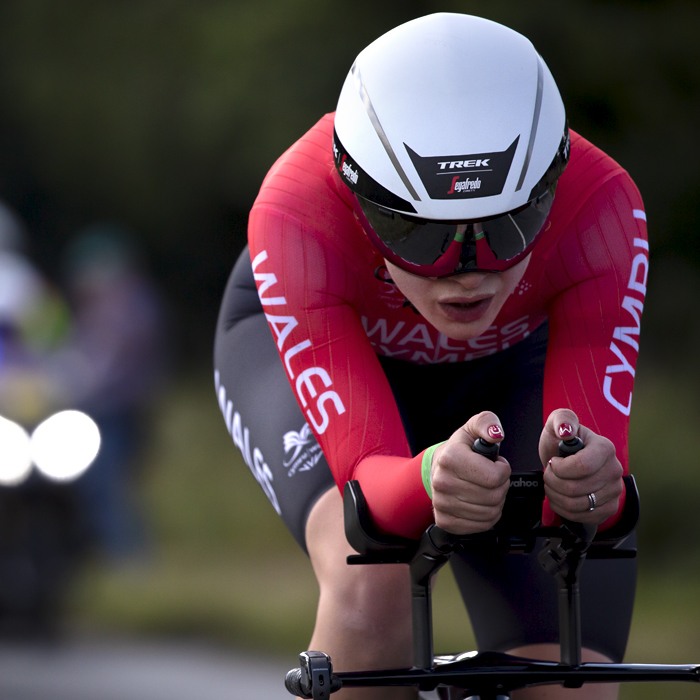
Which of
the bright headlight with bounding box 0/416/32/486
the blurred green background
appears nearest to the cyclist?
the blurred green background

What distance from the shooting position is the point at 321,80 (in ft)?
35.9

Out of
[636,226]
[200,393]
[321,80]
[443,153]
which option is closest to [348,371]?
[443,153]

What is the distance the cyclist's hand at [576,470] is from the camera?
1.83 metres

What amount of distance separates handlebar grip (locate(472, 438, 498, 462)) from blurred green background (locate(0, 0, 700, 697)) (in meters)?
4.55

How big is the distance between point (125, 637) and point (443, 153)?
564 centimetres

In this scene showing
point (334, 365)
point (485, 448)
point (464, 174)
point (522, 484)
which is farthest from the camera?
point (334, 365)

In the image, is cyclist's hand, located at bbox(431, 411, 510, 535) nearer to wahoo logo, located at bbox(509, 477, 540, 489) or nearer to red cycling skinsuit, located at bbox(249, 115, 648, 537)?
wahoo logo, located at bbox(509, 477, 540, 489)

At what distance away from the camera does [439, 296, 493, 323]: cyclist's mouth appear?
7.18ft

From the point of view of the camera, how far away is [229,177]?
44.5ft

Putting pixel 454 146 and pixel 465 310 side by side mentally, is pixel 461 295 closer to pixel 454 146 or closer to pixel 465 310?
pixel 465 310

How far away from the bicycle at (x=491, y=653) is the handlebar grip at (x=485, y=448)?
13 millimetres

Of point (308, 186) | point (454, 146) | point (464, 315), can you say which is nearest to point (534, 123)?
point (454, 146)

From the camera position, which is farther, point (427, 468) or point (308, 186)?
point (308, 186)

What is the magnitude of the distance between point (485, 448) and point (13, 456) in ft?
19.9
